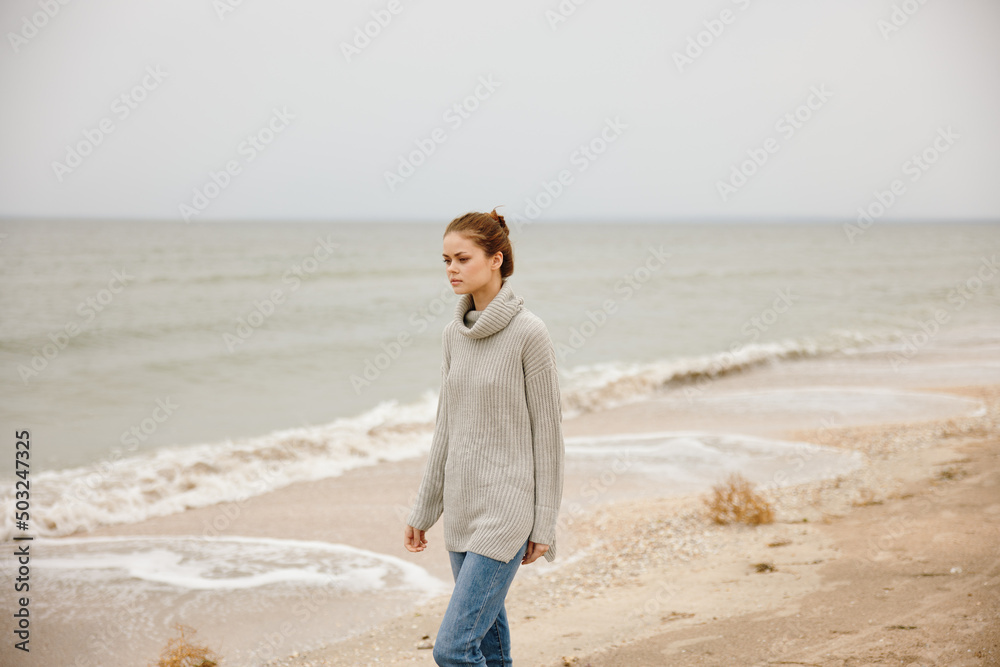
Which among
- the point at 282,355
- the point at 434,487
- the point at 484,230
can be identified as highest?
the point at 282,355

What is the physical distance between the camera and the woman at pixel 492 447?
7.68 feet

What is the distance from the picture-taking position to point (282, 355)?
54.2 ft

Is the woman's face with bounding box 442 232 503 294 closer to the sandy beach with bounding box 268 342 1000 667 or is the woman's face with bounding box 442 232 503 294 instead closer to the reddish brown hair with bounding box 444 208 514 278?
the reddish brown hair with bounding box 444 208 514 278

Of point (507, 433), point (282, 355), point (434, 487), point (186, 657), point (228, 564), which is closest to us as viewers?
point (507, 433)

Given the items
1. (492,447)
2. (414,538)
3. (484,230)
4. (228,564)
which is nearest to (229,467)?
(228,564)

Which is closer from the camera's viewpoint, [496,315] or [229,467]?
[496,315]

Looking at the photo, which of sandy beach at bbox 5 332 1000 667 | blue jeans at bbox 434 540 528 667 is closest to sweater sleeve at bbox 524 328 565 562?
blue jeans at bbox 434 540 528 667

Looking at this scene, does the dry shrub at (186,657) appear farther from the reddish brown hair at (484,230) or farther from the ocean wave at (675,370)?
the ocean wave at (675,370)

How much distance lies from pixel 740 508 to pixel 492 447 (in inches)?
161

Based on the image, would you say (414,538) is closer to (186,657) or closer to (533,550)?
(533,550)

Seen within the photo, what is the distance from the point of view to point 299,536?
255 inches

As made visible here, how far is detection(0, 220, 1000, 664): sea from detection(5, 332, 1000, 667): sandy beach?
34 centimetres

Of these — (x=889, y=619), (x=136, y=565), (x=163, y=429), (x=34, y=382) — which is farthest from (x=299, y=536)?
(x=34, y=382)

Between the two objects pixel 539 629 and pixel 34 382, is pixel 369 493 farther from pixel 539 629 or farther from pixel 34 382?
pixel 34 382
